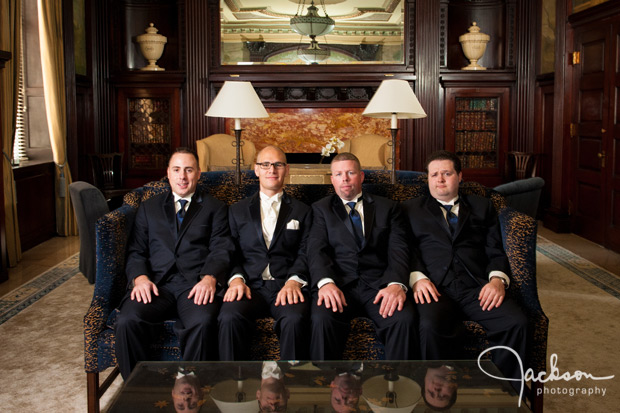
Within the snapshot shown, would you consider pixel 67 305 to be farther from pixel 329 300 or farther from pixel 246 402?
pixel 246 402

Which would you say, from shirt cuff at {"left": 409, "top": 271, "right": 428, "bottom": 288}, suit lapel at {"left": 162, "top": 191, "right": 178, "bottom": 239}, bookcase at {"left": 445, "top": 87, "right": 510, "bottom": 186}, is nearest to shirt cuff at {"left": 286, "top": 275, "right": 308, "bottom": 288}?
shirt cuff at {"left": 409, "top": 271, "right": 428, "bottom": 288}

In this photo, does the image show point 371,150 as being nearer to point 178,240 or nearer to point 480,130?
point 480,130

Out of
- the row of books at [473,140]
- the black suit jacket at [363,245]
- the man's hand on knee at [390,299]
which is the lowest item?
the man's hand on knee at [390,299]

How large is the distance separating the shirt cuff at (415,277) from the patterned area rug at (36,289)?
285 centimetres

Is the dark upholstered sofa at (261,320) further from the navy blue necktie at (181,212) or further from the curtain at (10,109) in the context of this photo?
the curtain at (10,109)

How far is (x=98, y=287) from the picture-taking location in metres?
2.99

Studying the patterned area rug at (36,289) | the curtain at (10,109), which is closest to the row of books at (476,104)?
the patterned area rug at (36,289)

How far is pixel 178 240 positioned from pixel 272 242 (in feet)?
1.52

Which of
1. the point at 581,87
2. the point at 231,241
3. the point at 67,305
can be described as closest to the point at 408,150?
the point at 581,87

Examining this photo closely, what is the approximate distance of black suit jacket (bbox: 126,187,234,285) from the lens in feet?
10.4

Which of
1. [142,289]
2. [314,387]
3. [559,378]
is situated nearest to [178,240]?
[142,289]

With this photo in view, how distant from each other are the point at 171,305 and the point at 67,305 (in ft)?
6.64

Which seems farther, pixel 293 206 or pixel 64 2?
pixel 64 2

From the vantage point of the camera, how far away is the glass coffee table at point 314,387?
6.92ft
